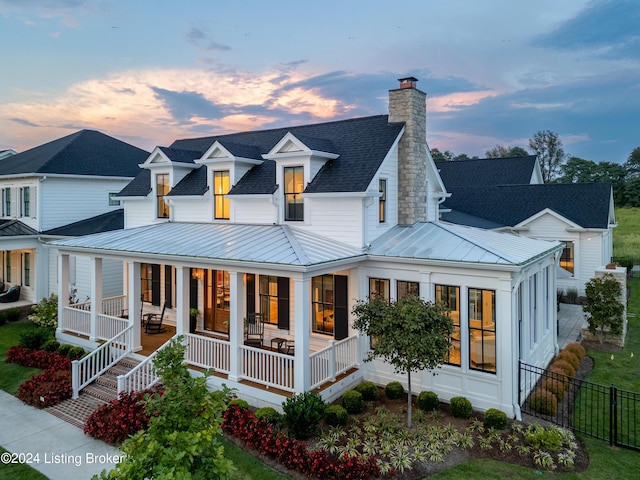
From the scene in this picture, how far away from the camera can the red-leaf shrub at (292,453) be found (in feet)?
25.6

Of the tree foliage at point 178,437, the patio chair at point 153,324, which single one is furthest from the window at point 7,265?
the tree foliage at point 178,437

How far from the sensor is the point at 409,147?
1437cm

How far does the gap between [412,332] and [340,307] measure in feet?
13.1

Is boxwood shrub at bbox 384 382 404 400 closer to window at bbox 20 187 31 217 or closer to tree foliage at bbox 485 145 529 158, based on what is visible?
window at bbox 20 187 31 217

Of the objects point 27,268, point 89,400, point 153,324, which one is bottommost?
point 89,400

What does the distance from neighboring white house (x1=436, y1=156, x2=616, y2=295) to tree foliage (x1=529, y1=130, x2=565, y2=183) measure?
56588 mm

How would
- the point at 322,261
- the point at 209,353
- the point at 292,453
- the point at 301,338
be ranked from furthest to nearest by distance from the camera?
the point at 209,353, the point at 322,261, the point at 301,338, the point at 292,453

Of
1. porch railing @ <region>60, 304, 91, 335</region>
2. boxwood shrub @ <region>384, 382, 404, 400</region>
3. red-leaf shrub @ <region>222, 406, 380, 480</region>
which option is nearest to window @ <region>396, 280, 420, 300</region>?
boxwood shrub @ <region>384, 382, 404, 400</region>

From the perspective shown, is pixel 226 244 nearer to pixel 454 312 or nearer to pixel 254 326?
pixel 254 326

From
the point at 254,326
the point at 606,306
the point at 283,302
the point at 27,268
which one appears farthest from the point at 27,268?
the point at 606,306

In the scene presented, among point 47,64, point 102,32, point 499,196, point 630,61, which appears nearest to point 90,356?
point 102,32

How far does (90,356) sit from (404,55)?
18.7 metres

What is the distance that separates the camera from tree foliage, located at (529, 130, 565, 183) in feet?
259

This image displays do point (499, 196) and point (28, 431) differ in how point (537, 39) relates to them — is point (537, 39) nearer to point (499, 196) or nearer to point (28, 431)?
point (499, 196)
